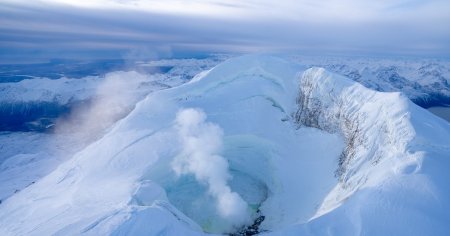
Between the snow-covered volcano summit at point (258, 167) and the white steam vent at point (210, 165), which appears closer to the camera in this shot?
the snow-covered volcano summit at point (258, 167)

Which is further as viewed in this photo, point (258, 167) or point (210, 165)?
point (258, 167)

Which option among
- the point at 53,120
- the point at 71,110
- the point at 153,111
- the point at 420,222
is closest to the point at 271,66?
the point at 153,111

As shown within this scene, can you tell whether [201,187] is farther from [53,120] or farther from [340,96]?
[53,120]

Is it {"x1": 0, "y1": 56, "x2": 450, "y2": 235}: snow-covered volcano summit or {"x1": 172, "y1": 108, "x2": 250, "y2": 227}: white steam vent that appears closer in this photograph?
{"x1": 0, "y1": 56, "x2": 450, "y2": 235}: snow-covered volcano summit
